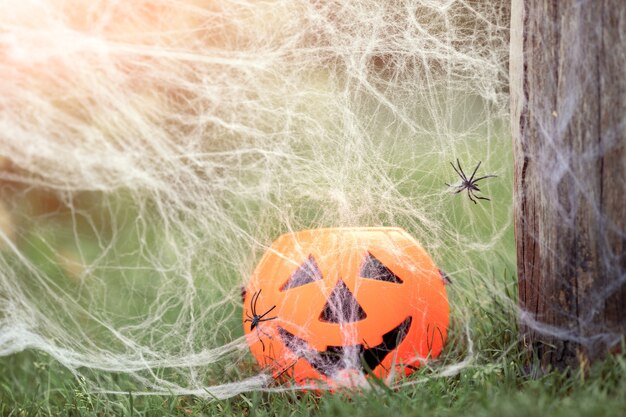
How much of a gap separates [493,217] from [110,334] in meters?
1.93

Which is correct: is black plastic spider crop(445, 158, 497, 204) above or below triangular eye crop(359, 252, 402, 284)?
above

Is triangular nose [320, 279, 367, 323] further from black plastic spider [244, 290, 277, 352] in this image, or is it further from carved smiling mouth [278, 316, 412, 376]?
black plastic spider [244, 290, 277, 352]

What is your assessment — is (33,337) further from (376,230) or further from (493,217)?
(493,217)

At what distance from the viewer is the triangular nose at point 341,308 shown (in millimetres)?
2734

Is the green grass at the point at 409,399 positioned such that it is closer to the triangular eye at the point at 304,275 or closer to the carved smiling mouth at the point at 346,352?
the carved smiling mouth at the point at 346,352

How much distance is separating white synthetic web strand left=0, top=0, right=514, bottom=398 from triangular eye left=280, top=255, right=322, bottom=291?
0.89ft

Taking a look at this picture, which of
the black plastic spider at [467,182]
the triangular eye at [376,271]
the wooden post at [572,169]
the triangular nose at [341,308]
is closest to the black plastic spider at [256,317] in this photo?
the triangular nose at [341,308]

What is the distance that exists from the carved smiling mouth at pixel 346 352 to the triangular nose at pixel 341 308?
4.3 inches

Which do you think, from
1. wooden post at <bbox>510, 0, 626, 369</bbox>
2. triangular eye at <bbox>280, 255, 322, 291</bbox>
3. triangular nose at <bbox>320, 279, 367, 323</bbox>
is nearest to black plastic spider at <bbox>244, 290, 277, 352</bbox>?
triangular eye at <bbox>280, 255, 322, 291</bbox>

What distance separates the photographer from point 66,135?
420cm

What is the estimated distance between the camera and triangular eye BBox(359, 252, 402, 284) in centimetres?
277

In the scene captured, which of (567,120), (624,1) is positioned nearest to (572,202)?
(567,120)

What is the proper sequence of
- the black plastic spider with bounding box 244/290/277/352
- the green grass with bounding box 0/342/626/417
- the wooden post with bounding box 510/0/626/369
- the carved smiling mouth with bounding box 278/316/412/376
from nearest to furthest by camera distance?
the green grass with bounding box 0/342/626/417 < the wooden post with bounding box 510/0/626/369 < the carved smiling mouth with bounding box 278/316/412/376 < the black plastic spider with bounding box 244/290/277/352

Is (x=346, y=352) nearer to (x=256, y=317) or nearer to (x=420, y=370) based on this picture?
(x=420, y=370)
